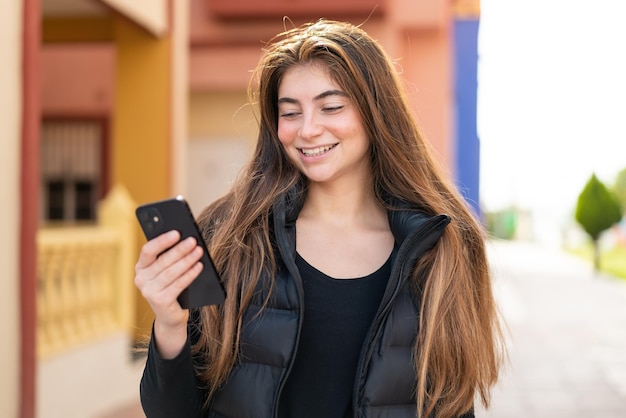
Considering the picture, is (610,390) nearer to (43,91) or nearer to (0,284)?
(0,284)

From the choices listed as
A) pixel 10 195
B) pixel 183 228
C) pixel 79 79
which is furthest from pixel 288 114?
pixel 79 79

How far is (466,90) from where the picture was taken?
1706 cm

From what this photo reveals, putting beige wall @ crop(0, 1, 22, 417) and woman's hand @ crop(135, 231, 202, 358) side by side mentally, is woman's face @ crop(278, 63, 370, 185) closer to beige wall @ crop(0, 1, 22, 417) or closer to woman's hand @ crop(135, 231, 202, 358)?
woman's hand @ crop(135, 231, 202, 358)

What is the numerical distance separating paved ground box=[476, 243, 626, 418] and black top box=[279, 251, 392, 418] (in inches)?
27.3

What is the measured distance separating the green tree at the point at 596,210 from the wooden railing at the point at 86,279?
1623 centimetres

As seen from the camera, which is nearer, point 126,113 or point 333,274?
point 333,274

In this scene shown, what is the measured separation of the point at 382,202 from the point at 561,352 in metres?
7.60

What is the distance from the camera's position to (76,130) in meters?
12.2

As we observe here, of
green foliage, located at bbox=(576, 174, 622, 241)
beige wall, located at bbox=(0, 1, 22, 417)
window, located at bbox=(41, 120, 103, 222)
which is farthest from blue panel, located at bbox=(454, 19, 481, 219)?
beige wall, located at bbox=(0, 1, 22, 417)

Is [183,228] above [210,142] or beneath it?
beneath

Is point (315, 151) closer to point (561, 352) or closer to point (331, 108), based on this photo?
point (331, 108)

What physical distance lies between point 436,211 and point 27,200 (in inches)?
124

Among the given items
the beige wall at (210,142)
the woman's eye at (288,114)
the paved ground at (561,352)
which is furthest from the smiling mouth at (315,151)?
the beige wall at (210,142)

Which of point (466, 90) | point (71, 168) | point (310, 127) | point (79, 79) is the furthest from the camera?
point (466, 90)
